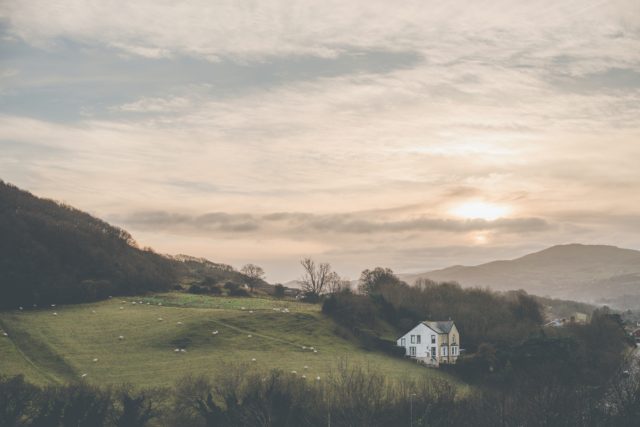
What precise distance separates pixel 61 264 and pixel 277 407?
7038cm

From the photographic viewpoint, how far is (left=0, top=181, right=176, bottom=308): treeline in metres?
97.1

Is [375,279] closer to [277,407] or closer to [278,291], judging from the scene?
[278,291]

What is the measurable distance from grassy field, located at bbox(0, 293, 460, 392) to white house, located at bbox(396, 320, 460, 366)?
321 inches

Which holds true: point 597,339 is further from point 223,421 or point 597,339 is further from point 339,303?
point 223,421

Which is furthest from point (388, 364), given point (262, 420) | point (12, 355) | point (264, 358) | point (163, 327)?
point (12, 355)

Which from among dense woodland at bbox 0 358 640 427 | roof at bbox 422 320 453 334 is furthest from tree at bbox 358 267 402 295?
dense woodland at bbox 0 358 640 427

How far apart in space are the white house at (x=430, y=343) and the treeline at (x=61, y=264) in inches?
1809

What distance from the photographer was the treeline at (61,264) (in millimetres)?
97062

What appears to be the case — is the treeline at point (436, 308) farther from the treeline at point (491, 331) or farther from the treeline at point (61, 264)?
the treeline at point (61, 264)

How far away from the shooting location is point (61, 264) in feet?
363

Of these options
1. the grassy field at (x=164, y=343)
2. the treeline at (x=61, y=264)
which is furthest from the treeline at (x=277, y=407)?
the treeline at (x=61, y=264)

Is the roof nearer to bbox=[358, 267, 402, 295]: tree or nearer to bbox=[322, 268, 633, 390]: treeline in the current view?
bbox=[322, 268, 633, 390]: treeline

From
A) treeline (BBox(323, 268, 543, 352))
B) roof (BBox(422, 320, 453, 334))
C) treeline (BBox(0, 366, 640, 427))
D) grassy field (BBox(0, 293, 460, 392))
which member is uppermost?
treeline (BBox(323, 268, 543, 352))

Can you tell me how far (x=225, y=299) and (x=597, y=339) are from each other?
220 ft
